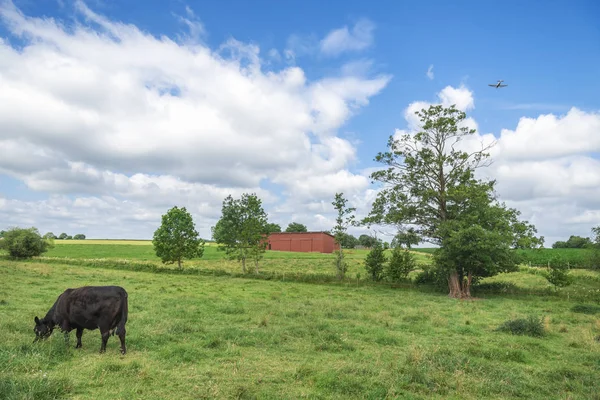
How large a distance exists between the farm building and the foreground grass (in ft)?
213

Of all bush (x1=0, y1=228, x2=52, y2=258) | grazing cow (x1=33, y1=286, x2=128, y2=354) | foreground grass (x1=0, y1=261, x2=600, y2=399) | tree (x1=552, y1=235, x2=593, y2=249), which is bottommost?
foreground grass (x1=0, y1=261, x2=600, y2=399)

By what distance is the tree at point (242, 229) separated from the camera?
4878cm

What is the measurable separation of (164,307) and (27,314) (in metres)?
5.49

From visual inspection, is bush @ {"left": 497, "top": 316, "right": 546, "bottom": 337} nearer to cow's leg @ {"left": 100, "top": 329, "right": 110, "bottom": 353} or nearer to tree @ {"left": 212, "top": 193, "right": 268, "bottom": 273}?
cow's leg @ {"left": 100, "top": 329, "right": 110, "bottom": 353}

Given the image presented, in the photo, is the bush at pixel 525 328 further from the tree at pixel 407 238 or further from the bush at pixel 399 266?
the bush at pixel 399 266

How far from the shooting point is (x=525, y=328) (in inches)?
581

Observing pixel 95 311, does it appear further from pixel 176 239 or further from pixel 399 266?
pixel 176 239

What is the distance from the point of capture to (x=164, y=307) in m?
18.4

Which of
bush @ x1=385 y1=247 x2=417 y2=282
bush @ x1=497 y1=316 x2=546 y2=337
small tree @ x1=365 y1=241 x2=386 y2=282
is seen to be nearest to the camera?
bush @ x1=497 y1=316 x2=546 y2=337

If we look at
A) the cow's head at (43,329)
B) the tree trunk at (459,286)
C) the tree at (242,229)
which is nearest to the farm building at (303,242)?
the tree at (242,229)

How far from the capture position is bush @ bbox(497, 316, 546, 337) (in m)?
14.5

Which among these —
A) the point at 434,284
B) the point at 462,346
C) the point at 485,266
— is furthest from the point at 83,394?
the point at 434,284

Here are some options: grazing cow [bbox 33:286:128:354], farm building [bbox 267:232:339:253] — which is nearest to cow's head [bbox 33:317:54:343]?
grazing cow [bbox 33:286:128:354]

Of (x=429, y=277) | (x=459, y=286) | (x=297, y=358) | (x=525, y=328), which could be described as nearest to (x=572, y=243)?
(x=429, y=277)
